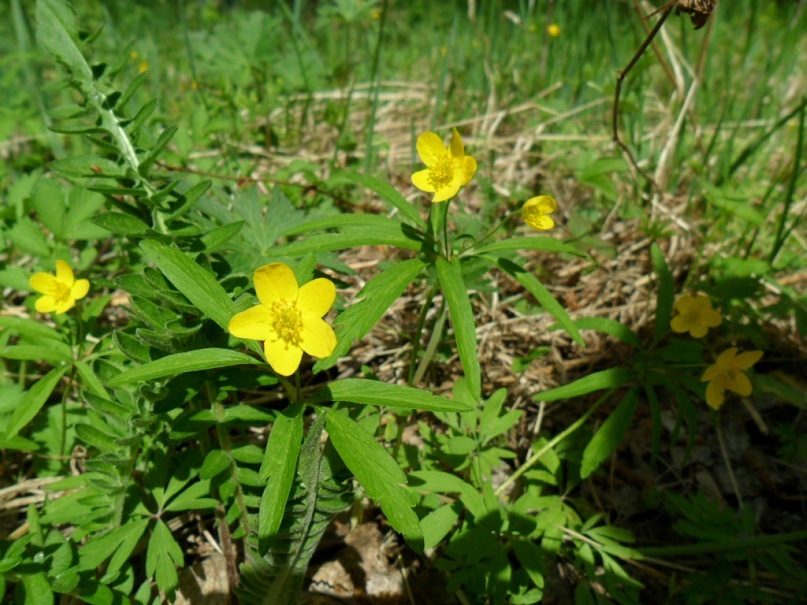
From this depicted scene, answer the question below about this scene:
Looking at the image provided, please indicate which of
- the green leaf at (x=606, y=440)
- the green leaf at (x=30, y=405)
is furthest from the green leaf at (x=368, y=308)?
the green leaf at (x=30, y=405)

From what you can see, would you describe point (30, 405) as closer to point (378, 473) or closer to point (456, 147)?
point (378, 473)

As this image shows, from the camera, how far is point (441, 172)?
171 centimetres

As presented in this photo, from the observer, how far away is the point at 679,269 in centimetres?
306

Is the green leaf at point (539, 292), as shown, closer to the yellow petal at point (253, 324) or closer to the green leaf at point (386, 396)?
the green leaf at point (386, 396)

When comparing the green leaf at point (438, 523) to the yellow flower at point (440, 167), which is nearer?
the yellow flower at point (440, 167)

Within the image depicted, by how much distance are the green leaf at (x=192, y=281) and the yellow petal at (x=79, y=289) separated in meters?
0.74

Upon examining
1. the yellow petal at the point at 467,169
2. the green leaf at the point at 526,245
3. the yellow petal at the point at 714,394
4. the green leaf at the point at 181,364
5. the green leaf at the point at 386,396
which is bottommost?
the yellow petal at the point at 714,394

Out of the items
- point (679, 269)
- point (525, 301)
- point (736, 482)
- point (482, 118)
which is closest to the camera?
point (736, 482)

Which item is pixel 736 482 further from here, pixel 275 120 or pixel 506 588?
pixel 275 120

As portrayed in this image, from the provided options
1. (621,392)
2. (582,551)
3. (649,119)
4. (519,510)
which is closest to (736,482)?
(621,392)

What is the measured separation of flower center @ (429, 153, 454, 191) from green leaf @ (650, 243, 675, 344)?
99cm

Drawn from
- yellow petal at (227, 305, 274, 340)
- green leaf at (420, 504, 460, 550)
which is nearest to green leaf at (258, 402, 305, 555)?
yellow petal at (227, 305, 274, 340)

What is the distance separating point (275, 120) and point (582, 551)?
358cm

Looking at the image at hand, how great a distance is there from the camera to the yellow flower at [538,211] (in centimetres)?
175
